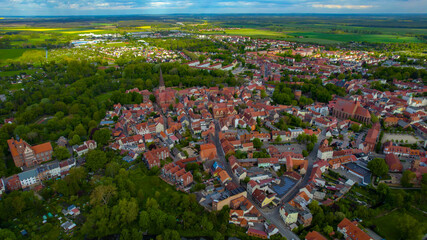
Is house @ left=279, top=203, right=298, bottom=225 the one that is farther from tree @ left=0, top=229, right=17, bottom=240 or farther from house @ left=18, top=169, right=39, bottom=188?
house @ left=18, top=169, right=39, bottom=188

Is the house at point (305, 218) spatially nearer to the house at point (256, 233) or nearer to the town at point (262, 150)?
the town at point (262, 150)

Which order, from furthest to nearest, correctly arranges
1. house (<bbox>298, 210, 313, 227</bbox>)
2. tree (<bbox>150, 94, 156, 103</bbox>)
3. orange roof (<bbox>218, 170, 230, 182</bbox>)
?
tree (<bbox>150, 94, 156, 103</bbox>) → orange roof (<bbox>218, 170, 230, 182</bbox>) → house (<bbox>298, 210, 313, 227</bbox>)

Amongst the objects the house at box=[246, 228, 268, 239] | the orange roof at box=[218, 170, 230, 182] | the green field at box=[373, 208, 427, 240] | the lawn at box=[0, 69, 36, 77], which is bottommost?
the house at box=[246, 228, 268, 239]

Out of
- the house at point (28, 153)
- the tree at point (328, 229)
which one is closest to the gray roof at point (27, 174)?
the house at point (28, 153)

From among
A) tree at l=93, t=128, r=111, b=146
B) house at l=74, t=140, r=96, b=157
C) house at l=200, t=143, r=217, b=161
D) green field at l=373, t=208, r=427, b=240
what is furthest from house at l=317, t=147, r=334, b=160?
house at l=74, t=140, r=96, b=157

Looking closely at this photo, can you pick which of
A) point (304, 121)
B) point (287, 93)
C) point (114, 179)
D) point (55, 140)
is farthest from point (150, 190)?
point (287, 93)

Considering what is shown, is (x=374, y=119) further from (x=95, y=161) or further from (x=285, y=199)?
(x=95, y=161)

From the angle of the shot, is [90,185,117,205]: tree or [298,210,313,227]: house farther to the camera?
[90,185,117,205]: tree
